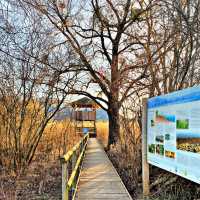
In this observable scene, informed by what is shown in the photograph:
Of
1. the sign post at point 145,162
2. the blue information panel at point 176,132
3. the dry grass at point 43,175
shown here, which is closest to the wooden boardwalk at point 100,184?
the sign post at point 145,162

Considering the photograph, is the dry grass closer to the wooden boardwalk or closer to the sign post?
the wooden boardwalk

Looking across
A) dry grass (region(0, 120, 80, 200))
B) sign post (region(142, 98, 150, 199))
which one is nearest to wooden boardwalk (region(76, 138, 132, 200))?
sign post (region(142, 98, 150, 199))

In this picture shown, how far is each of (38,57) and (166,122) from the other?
540 cm

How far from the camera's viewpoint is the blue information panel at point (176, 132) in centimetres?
527


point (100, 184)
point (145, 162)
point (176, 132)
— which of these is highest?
point (176, 132)

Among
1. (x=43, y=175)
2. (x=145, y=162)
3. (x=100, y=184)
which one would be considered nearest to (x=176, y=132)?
(x=145, y=162)

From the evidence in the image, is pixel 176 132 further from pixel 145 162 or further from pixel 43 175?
pixel 43 175

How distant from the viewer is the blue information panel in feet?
17.3

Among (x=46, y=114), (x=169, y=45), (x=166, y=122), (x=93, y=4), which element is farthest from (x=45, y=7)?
(x=166, y=122)

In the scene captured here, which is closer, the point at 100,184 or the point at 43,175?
the point at 100,184

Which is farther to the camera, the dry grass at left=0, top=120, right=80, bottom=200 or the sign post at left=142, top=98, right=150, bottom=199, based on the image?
the dry grass at left=0, top=120, right=80, bottom=200

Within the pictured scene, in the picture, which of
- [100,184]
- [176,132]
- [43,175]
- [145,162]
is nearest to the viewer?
[176,132]

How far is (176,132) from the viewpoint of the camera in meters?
5.96

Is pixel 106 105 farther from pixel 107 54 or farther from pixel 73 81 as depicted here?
pixel 73 81
